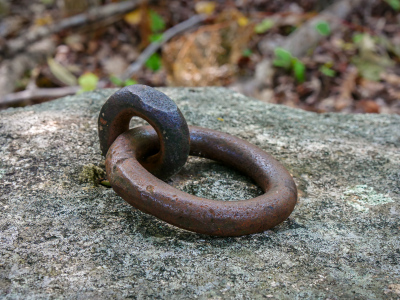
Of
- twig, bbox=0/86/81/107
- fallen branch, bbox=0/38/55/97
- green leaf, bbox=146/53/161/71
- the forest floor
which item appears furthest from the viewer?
green leaf, bbox=146/53/161/71

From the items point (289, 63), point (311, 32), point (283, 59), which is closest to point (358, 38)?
point (311, 32)

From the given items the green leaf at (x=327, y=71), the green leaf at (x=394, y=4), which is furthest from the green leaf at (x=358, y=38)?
the green leaf at (x=394, y=4)

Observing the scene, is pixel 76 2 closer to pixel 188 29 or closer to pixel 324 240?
pixel 188 29

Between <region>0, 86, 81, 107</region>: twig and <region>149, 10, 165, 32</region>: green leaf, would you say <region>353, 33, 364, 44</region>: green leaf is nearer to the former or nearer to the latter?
<region>149, 10, 165, 32</region>: green leaf

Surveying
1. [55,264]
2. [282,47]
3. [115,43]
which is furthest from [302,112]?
[115,43]

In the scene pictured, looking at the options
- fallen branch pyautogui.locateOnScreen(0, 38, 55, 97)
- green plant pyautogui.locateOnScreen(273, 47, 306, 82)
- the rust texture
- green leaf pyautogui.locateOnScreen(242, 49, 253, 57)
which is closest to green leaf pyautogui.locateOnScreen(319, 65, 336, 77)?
green plant pyautogui.locateOnScreen(273, 47, 306, 82)

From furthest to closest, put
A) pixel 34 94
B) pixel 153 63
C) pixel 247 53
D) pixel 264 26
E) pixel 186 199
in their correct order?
pixel 264 26, pixel 247 53, pixel 153 63, pixel 34 94, pixel 186 199

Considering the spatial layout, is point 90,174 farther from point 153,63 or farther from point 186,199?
point 153,63
